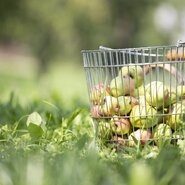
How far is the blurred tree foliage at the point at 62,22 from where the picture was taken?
16.4m

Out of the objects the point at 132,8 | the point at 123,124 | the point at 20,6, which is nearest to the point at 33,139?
the point at 123,124

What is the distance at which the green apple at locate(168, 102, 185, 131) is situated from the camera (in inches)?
108

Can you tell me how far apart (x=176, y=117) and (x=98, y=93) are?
15.9 inches

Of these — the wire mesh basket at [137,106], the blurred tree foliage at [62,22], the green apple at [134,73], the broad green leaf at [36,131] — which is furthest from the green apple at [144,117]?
the blurred tree foliage at [62,22]

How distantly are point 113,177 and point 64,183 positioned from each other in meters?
0.18

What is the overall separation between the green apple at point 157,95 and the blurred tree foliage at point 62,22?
13.0 metres

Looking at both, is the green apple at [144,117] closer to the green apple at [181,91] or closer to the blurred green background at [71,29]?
the green apple at [181,91]

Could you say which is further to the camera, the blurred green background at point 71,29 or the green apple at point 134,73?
the blurred green background at point 71,29

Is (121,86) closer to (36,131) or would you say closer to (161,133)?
(161,133)

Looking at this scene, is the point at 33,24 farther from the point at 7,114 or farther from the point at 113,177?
the point at 113,177

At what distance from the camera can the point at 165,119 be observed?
281 centimetres

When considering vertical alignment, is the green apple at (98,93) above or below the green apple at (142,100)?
above

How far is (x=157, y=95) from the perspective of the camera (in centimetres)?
275

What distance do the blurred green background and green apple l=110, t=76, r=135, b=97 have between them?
368 inches
